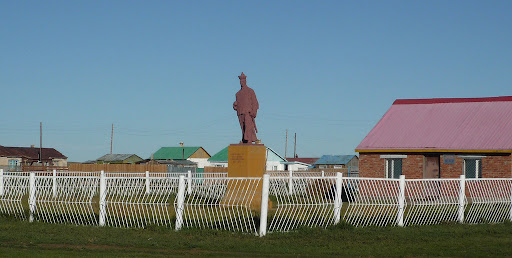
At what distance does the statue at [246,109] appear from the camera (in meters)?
21.3

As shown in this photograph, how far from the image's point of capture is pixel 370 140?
97.9ft

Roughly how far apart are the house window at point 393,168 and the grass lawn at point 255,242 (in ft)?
→ 45.8

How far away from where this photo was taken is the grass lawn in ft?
38.1

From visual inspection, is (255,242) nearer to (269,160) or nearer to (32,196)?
(32,196)

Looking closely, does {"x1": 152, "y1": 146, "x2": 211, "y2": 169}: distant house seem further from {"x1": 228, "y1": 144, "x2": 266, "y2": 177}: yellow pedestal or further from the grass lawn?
the grass lawn

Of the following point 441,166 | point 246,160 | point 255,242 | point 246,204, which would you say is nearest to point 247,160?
point 246,160

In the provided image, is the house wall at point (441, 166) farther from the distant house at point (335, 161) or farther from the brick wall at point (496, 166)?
the distant house at point (335, 161)

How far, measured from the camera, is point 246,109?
21500 mm

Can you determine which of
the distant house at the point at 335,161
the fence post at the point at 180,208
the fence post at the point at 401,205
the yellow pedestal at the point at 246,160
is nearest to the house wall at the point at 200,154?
the distant house at the point at 335,161

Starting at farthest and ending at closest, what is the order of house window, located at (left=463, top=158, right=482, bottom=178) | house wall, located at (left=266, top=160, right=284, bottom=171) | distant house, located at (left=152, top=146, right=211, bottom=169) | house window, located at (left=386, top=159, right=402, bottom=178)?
distant house, located at (left=152, top=146, right=211, bottom=169), house wall, located at (left=266, top=160, right=284, bottom=171), house window, located at (left=386, top=159, right=402, bottom=178), house window, located at (left=463, top=158, right=482, bottom=178)

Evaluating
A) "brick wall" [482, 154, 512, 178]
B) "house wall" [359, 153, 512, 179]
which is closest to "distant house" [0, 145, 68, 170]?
"house wall" [359, 153, 512, 179]

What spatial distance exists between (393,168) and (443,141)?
226cm

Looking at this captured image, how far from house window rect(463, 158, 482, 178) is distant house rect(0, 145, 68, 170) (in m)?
52.1

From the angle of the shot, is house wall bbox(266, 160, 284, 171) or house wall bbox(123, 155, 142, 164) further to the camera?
house wall bbox(123, 155, 142, 164)
